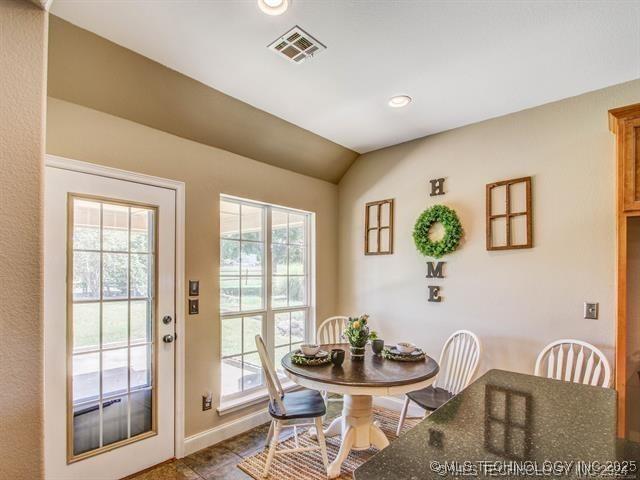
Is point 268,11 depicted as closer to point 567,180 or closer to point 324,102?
point 324,102

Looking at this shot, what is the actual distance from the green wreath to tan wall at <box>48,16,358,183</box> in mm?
1228

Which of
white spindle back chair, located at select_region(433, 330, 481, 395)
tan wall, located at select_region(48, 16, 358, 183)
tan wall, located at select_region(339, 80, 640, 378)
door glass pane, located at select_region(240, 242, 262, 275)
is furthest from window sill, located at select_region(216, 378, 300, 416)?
tan wall, located at select_region(48, 16, 358, 183)

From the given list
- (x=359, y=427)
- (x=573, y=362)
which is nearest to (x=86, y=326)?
(x=359, y=427)

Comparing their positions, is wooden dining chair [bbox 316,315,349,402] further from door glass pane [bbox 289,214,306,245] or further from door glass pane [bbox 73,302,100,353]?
door glass pane [bbox 73,302,100,353]

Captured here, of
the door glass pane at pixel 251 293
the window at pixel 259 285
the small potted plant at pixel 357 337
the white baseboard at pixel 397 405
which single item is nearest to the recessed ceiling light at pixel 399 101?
the window at pixel 259 285

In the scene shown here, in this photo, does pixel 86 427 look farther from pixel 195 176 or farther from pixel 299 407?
pixel 195 176

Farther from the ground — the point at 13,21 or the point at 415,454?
the point at 13,21

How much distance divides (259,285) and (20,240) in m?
2.34

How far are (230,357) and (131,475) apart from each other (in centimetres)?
102

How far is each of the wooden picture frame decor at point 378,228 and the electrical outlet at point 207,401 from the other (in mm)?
2030

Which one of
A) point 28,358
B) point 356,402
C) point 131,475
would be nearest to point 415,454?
point 28,358

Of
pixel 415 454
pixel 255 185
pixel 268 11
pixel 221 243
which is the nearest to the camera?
pixel 415 454

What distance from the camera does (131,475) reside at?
2.39 meters

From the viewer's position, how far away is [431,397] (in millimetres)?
2598
